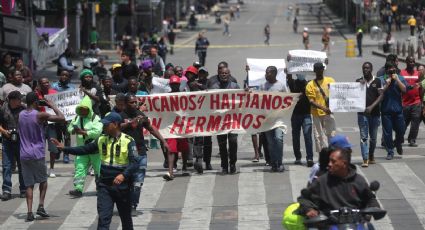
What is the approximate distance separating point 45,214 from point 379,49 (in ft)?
150

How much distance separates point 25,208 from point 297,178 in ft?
13.9

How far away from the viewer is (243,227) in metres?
13.8

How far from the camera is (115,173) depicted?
39.5ft

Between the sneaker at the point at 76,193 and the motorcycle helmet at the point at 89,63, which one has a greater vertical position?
the motorcycle helmet at the point at 89,63

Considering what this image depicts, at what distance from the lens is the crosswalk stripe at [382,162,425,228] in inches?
581

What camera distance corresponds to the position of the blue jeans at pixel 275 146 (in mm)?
17672

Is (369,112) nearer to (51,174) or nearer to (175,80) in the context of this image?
(175,80)

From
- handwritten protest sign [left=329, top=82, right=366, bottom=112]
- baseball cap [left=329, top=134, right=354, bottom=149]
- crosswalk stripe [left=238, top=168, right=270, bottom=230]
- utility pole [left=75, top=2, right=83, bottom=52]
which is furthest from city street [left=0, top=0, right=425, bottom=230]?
utility pole [left=75, top=2, right=83, bottom=52]

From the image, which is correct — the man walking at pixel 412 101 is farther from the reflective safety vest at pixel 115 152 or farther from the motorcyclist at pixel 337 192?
the motorcyclist at pixel 337 192

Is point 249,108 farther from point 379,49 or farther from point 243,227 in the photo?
point 379,49

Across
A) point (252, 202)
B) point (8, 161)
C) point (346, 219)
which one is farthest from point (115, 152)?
point (8, 161)

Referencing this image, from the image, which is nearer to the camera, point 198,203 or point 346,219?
point 346,219

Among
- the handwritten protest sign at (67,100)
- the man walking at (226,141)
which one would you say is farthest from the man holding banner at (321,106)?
the handwritten protest sign at (67,100)

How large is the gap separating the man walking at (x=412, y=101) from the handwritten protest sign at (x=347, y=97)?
6.29ft
